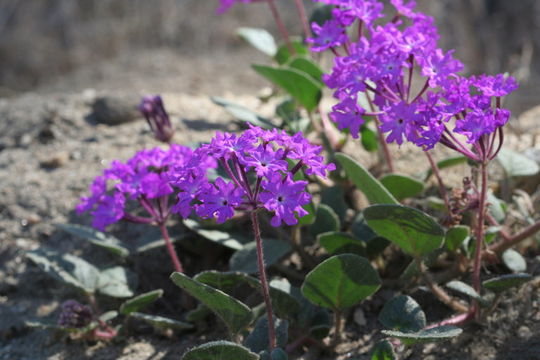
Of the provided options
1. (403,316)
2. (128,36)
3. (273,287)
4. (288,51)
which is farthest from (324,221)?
(128,36)

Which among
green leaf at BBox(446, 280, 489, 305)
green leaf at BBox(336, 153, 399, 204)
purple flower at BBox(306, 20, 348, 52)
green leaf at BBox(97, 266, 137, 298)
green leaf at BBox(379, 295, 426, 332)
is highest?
purple flower at BBox(306, 20, 348, 52)

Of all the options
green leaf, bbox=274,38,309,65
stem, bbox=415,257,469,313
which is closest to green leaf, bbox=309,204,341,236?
stem, bbox=415,257,469,313

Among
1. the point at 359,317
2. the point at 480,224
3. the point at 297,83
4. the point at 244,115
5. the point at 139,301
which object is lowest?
the point at 359,317

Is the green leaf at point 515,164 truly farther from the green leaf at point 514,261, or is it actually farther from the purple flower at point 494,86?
the purple flower at point 494,86

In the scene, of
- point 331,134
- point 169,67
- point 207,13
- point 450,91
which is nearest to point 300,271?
point 331,134

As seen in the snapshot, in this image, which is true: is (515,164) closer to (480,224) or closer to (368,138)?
(368,138)

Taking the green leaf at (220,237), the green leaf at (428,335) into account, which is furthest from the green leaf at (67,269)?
the green leaf at (428,335)

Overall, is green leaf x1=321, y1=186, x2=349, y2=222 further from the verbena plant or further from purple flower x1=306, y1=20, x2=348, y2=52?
purple flower x1=306, y1=20, x2=348, y2=52
